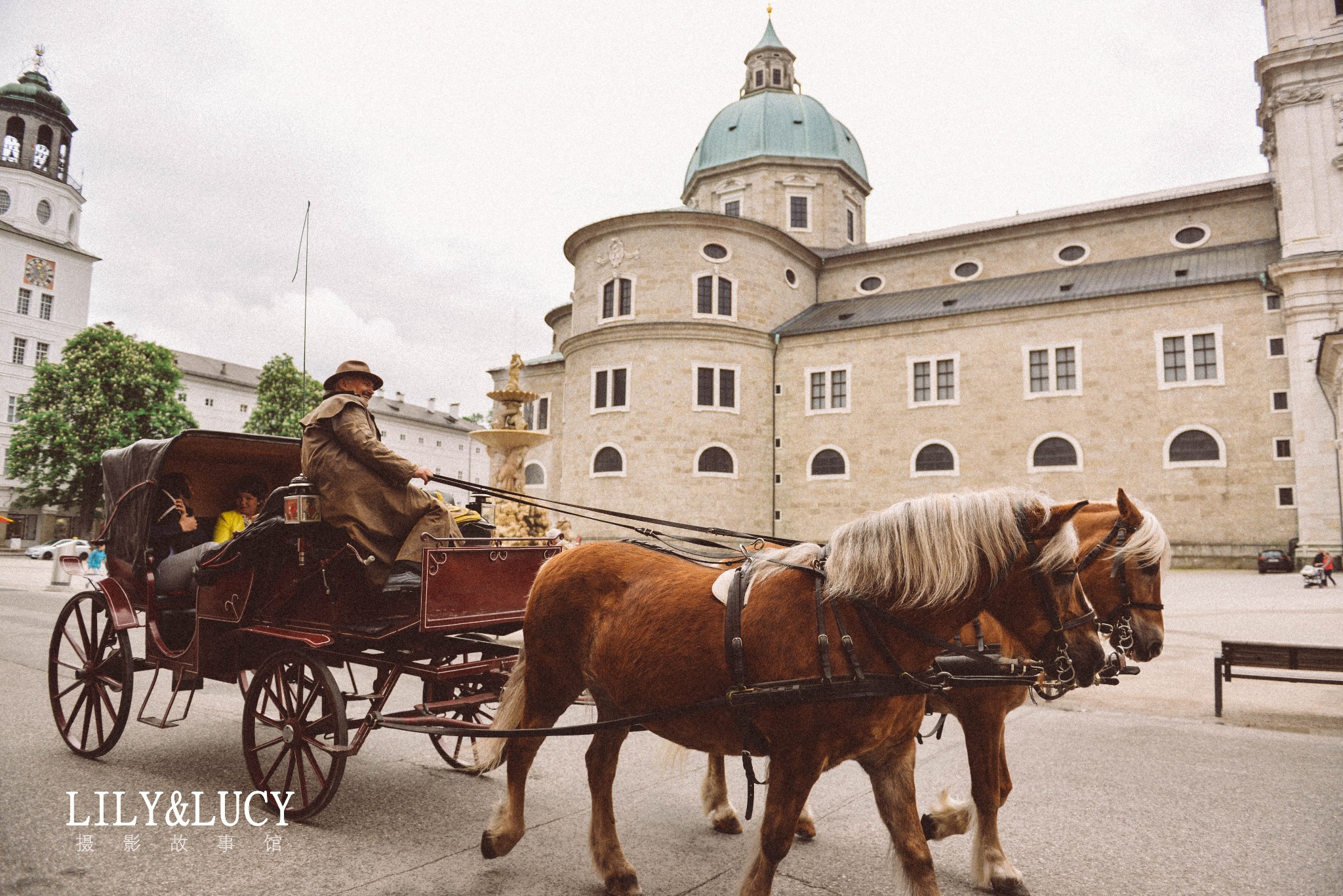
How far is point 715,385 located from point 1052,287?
14.6 metres

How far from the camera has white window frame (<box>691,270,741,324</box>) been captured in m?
33.7

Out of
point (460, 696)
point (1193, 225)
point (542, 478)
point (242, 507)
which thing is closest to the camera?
point (460, 696)

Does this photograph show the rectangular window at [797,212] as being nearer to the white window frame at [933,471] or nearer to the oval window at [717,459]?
the oval window at [717,459]

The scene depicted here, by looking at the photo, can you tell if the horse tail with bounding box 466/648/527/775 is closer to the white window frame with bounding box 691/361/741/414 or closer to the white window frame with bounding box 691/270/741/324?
the white window frame with bounding box 691/361/741/414

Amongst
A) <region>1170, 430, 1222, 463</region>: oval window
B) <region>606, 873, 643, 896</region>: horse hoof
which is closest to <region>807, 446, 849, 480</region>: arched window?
<region>1170, 430, 1222, 463</region>: oval window

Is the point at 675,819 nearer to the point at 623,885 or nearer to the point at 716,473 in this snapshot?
the point at 623,885

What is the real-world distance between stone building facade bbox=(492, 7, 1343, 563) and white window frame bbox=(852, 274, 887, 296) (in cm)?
10

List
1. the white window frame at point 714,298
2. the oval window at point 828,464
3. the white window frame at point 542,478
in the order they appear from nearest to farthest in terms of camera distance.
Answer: the oval window at point 828,464 → the white window frame at point 714,298 → the white window frame at point 542,478

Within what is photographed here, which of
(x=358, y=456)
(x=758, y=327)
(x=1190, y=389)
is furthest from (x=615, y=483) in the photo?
(x=358, y=456)

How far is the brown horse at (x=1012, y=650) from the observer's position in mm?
3645

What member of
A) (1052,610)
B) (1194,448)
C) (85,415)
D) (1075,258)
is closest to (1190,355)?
(1194,448)

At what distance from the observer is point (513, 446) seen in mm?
17484

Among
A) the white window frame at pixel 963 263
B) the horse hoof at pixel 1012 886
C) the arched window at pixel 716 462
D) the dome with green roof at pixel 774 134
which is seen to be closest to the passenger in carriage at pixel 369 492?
the horse hoof at pixel 1012 886

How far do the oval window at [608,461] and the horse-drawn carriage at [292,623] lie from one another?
2726cm
